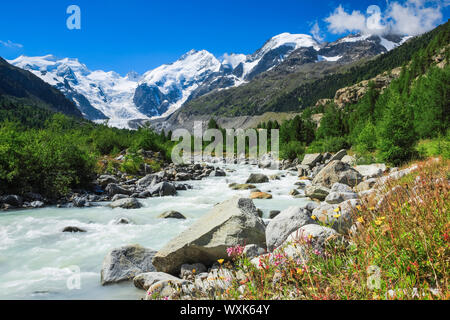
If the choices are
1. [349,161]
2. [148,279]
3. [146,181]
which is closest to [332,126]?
[349,161]

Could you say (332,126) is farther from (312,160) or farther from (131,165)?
(131,165)

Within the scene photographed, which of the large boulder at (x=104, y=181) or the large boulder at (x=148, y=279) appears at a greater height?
the large boulder at (x=104, y=181)

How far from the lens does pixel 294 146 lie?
43188mm

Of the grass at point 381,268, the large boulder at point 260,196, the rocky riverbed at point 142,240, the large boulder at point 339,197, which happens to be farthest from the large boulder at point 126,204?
the grass at point 381,268

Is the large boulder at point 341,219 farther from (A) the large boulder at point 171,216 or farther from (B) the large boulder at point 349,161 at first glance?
(B) the large boulder at point 349,161

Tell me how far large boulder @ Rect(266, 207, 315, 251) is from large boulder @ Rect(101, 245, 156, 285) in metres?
2.83

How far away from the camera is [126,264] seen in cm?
596

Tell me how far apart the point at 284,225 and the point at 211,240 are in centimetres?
168

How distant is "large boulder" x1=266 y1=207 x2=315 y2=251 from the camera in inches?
219

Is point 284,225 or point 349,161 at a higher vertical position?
point 349,161

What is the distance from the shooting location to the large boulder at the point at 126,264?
5.72 meters

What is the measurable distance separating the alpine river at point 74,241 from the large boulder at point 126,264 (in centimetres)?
19

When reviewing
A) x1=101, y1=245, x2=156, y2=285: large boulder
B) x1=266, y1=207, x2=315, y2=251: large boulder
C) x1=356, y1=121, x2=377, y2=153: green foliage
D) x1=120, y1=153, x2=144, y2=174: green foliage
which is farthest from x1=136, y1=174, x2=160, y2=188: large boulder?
x1=356, y1=121, x2=377, y2=153: green foliage
